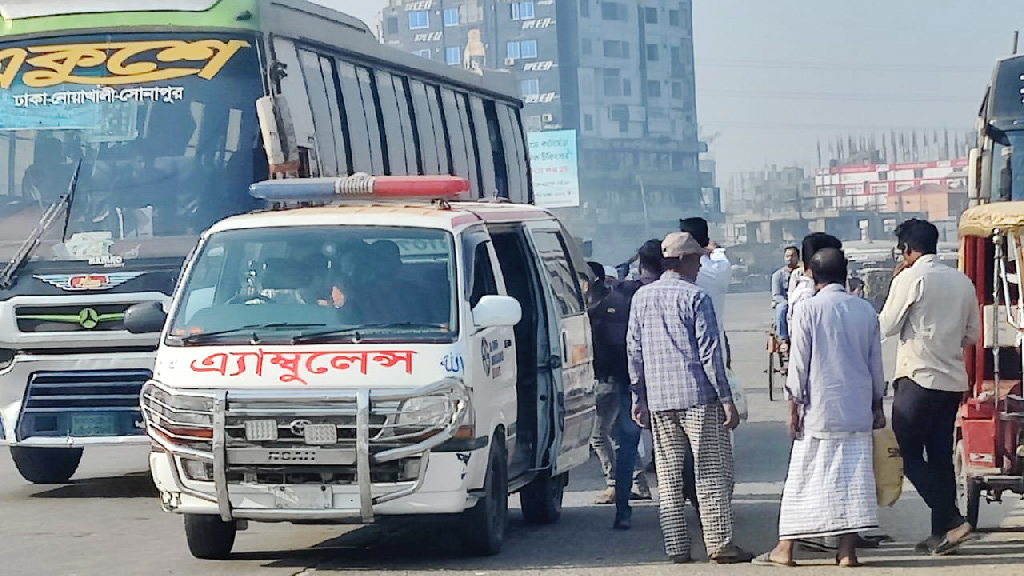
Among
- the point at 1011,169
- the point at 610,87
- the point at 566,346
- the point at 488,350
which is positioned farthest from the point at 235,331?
the point at 610,87

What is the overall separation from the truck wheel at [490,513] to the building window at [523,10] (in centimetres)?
13285

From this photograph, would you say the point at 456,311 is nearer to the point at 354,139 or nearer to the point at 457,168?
the point at 354,139

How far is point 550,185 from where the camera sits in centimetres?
7500

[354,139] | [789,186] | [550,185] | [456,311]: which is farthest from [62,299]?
[789,186]

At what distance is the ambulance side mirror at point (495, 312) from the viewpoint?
903cm

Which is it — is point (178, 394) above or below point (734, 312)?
above

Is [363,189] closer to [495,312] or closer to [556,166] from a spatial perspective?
[495,312]

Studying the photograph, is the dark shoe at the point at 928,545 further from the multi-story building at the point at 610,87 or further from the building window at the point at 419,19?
the building window at the point at 419,19

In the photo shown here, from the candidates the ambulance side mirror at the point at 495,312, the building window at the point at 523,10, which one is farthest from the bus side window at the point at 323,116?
the building window at the point at 523,10

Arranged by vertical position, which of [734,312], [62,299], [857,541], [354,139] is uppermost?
[354,139]

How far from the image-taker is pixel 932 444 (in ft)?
30.5

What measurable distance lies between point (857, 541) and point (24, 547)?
195 inches

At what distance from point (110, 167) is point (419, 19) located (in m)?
143

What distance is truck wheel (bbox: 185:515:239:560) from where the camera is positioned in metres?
9.43
